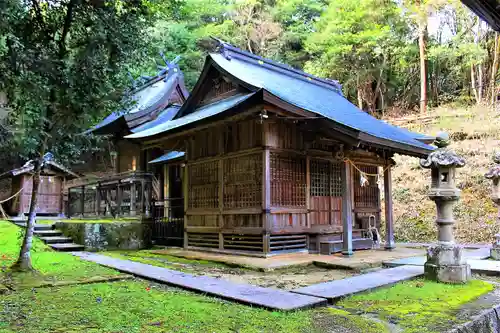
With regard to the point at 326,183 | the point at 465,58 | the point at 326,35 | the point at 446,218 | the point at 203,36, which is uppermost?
the point at 203,36

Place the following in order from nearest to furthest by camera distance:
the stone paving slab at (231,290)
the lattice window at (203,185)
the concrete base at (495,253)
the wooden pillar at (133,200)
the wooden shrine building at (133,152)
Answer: the stone paving slab at (231,290), the concrete base at (495,253), the lattice window at (203,185), the wooden pillar at (133,200), the wooden shrine building at (133,152)

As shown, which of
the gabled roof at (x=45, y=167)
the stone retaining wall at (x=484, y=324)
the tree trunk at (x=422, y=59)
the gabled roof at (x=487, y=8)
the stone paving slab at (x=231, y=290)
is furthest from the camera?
the tree trunk at (x=422, y=59)

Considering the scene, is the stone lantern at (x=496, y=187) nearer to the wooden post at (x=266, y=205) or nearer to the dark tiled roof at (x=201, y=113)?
the wooden post at (x=266, y=205)

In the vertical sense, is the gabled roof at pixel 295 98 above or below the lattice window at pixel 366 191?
above

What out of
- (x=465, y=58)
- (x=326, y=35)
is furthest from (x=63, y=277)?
(x=465, y=58)

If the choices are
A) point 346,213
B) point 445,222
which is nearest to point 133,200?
point 346,213

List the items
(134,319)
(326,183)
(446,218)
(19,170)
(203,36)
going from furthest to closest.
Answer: (203,36)
(19,170)
(326,183)
(446,218)
(134,319)

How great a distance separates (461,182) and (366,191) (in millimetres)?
7374

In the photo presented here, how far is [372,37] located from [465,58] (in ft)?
19.5

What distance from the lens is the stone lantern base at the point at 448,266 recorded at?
6398mm

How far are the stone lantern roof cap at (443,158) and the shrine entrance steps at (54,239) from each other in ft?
33.2

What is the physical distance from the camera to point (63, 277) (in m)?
7.09

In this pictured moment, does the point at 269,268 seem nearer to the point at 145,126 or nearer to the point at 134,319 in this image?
the point at 134,319

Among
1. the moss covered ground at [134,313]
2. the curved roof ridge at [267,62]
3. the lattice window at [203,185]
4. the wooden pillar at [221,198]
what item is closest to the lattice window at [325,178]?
the wooden pillar at [221,198]
